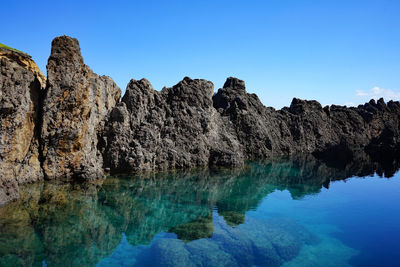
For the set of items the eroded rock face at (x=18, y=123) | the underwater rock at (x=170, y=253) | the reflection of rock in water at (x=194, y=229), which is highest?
the eroded rock face at (x=18, y=123)

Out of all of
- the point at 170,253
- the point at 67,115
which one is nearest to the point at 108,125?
the point at 67,115

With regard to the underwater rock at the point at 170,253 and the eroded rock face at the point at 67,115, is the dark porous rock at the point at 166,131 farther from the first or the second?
the underwater rock at the point at 170,253

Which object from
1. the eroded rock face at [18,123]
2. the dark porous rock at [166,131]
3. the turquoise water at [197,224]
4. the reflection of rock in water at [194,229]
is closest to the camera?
the turquoise water at [197,224]

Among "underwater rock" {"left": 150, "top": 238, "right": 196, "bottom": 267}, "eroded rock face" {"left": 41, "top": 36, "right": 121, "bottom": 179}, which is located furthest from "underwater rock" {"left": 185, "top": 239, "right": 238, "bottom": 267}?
"eroded rock face" {"left": 41, "top": 36, "right": 121, "bottom": 179}

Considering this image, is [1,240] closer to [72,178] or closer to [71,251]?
[71,251]

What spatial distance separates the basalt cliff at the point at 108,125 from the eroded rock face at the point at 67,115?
64 mm

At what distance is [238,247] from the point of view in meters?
10.9

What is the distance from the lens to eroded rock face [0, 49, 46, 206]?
54.5 ft

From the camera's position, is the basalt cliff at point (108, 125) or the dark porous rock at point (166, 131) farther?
the dark porous rock at point (166, 131)

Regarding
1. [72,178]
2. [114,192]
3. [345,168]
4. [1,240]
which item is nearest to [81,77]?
[72,178]

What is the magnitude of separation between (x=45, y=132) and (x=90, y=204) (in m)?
7.17

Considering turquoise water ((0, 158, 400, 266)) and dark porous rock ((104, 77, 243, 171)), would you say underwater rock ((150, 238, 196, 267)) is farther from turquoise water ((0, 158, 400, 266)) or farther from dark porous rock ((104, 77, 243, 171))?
dark porous rock ((104, 77, 243, 171))

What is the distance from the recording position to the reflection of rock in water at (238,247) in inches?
386

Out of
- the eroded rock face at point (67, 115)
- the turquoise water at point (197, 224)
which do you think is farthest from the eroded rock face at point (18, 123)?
the turquoise water at point (197, 224)
